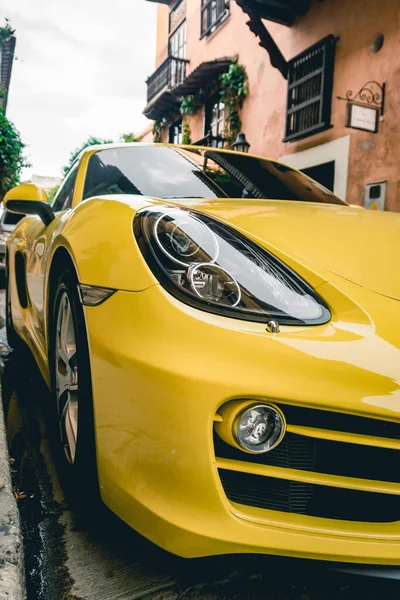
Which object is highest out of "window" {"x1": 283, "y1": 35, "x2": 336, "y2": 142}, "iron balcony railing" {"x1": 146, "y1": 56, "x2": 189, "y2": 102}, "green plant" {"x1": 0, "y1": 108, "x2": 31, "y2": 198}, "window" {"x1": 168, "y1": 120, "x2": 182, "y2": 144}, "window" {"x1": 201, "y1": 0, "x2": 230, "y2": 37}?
"window" {"x1": 201, "y1": 0, "x2": 230, "y2": 37}

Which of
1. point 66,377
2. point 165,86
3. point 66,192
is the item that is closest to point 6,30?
point 165,86

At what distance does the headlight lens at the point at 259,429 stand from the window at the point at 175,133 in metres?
15.2

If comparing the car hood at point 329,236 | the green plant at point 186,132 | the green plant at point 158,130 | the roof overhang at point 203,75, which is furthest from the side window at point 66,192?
the green plant at point 158,130

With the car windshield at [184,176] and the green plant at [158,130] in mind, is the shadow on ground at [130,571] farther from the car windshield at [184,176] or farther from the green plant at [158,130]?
the green plant at [158,130]

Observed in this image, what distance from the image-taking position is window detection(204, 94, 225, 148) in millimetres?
12359

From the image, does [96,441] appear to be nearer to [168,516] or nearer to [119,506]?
[119,506]

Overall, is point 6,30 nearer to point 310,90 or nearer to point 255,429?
point 310,90

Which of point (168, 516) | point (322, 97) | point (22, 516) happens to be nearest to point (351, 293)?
point (168, 516)

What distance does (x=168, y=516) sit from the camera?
3.92ft

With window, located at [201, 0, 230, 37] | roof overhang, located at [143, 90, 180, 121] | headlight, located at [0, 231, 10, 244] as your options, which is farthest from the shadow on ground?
roof overhang, located at [143, 90, 180, 121]

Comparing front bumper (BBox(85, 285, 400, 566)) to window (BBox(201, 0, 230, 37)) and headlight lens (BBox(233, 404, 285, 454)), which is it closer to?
headlight lens (BBox(233, 404, 285, 454))

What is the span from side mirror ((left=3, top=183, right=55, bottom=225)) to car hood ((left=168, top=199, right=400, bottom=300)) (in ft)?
2.90

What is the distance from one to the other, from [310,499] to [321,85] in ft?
26.9

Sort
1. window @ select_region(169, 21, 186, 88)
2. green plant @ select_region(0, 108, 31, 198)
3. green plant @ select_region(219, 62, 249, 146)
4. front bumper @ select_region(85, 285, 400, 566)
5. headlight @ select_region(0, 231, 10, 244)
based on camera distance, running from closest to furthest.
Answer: front bumper @ select_region(85, 285, 400, 566), headlight @ select_region(0, 231, 10, 244), green plant @ select_region(0, 108, 31, 198), green plant @ select_region(219, 62, 249, 146), window @ select_region(169, 21, 186, 88)
